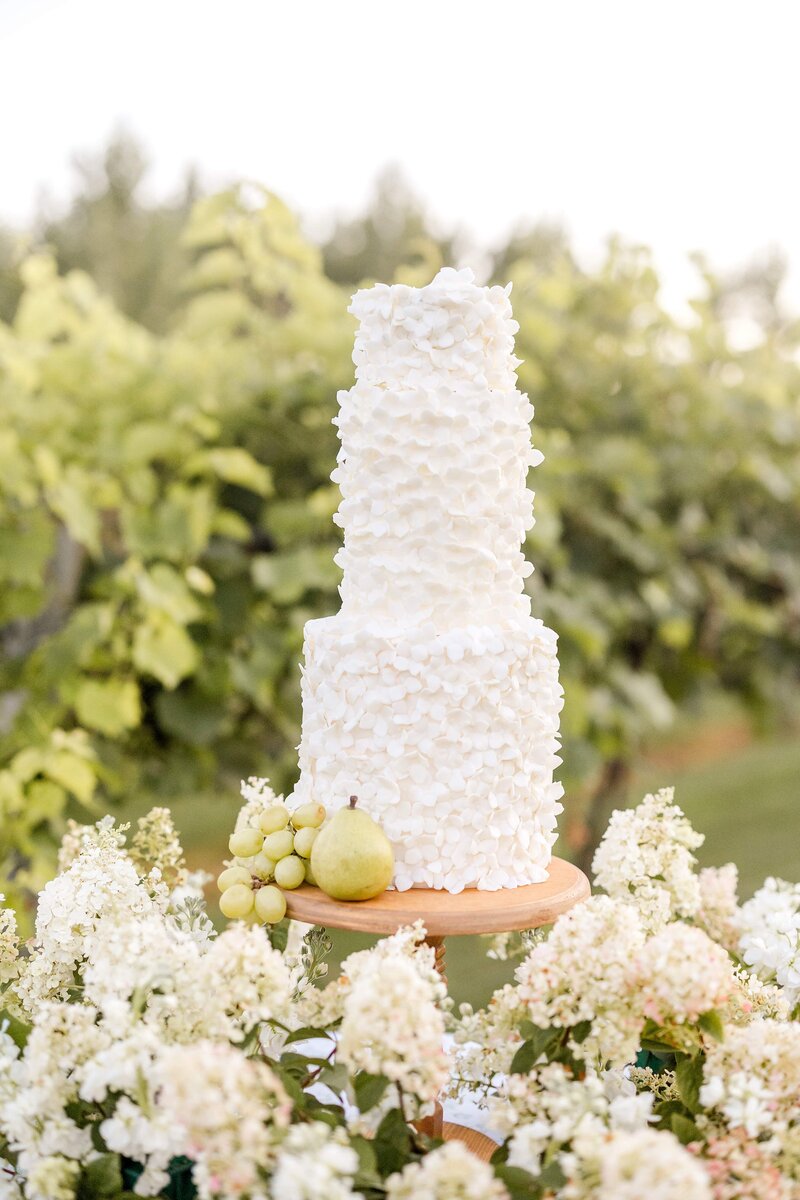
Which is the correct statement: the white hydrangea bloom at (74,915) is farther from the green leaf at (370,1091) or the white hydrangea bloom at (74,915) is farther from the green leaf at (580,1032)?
the green leaf at (580,1032)

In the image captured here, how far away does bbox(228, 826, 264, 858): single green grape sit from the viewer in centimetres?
172

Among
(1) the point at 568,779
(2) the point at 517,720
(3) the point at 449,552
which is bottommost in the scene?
(2) the point at 517,720

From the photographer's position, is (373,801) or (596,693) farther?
(596,693)

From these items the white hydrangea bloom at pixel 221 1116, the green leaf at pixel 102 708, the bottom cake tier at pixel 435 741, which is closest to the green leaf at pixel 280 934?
the bottom cake tier at pixel 435 741

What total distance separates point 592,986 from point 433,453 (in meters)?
0.79

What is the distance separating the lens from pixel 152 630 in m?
3.18

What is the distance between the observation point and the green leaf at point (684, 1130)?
4.57ft

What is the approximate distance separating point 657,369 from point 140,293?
15.4 feet

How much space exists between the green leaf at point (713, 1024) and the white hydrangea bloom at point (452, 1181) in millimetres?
400

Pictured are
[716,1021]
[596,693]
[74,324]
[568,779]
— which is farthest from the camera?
[596,693]

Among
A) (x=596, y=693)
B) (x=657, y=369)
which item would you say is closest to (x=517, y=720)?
(x=596, y=693)

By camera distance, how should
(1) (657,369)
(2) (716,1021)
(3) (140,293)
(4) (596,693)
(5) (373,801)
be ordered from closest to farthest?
(2) (716,1021)
(5) (373,801)
(4) (596,693)
(1) (657,369)
(3) (140,293)

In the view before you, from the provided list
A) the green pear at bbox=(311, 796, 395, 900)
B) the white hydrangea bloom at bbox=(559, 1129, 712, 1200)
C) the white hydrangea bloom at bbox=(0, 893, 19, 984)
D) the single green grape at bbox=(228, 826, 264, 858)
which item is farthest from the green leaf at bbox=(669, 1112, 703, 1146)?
the white hydrangea bloom at bbox=(0, 893, 19, 984)

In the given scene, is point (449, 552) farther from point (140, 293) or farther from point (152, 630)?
point (140, 293)
